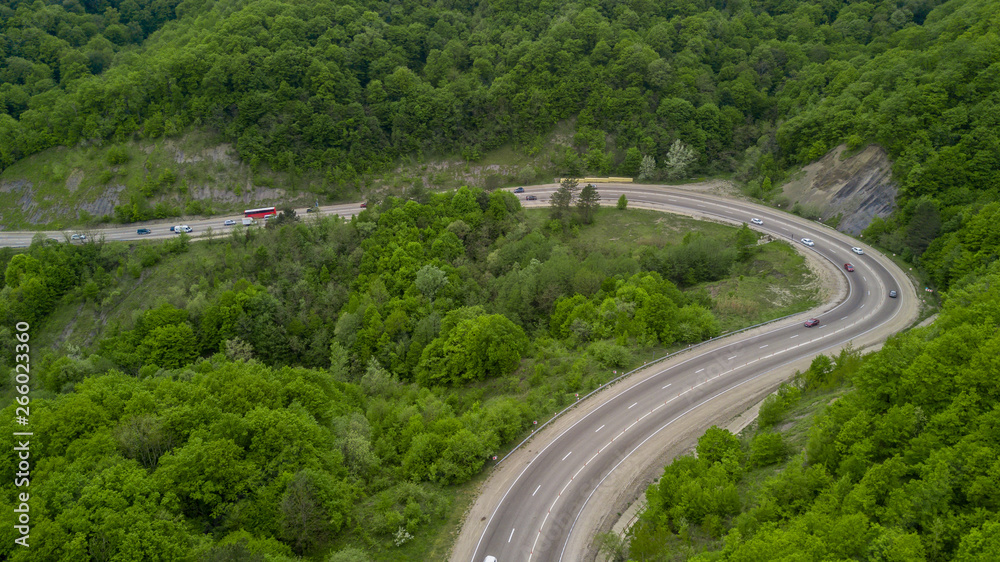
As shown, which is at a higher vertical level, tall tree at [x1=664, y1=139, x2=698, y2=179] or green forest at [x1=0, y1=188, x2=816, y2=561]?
tall tree at [x1=664, y1=139, x2=698, y2=179]

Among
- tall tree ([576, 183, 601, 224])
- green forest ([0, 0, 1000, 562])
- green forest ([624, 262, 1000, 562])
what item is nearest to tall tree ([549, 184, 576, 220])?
green forest ([0, 0, 1000, 562])

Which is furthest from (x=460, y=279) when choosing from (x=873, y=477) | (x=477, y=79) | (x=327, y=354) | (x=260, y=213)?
(x=477, y=79)

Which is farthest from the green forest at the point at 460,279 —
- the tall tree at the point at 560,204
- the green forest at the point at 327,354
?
the tall tree at the point at 560,204

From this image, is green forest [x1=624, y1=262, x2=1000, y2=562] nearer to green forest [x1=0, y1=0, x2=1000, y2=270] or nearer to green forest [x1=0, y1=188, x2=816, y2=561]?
green forest [x1=0, y1=188, x2=816, y2=561]

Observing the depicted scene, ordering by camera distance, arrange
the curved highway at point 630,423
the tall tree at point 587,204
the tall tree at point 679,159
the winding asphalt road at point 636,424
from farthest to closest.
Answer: the tall tree at point 679,159 < the tall tree at point 587,204 < the winding asphalt road at point 636,424 < the curved highway at point 630,423

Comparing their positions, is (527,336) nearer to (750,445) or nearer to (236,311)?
(750,445)

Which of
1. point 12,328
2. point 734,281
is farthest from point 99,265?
point 734,281

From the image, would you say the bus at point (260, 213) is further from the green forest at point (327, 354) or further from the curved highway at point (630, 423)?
the curved highway at point (630, 423)
